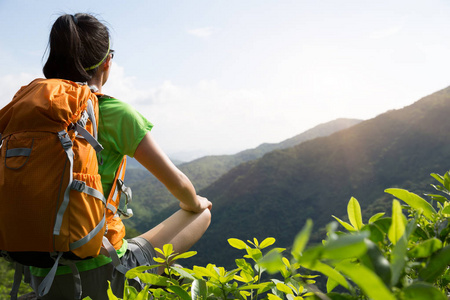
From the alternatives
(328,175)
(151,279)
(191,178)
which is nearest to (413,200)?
(151,279)

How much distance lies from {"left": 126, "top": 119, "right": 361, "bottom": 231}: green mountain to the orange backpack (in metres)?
49.2

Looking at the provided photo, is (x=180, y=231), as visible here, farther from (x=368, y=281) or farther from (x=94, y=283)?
(x=368, y=281)

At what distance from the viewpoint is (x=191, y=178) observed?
222ft

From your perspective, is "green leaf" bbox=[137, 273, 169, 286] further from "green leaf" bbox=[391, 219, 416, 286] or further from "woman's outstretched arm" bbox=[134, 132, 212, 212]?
"woman's outstretched arm" bbox=[134, 132, 212, 212]

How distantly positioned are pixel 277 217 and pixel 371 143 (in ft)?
46.9

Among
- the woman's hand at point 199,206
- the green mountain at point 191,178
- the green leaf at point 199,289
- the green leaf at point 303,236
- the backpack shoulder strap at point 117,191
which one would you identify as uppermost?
the green leaf at point 303,236

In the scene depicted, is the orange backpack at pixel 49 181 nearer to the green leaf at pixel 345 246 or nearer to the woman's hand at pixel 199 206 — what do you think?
the woman's hand at pixel 199 206

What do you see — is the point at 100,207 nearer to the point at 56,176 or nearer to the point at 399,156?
the point at 56,176

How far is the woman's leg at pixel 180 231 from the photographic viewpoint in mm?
1350

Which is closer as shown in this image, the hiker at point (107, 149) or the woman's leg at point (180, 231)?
the hiker at point (107, 149)

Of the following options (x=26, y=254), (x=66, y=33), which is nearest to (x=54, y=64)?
(x=66, y=33)

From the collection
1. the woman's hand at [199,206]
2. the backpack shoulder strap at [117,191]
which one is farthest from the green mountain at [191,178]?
the backpack shoulder strap at [117,191]

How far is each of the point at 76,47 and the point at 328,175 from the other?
139ft

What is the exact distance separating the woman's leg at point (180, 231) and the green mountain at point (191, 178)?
160ft
